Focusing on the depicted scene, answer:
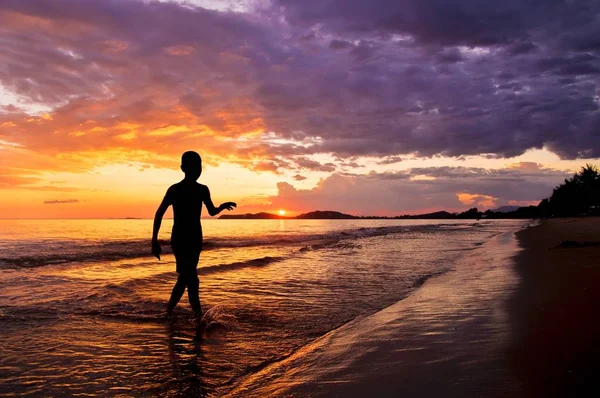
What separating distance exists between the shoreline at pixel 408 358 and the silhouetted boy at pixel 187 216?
224cm

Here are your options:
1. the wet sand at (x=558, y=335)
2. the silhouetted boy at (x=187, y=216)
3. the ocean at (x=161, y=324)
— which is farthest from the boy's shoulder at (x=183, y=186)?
the wet sand at (x=558, y=335)

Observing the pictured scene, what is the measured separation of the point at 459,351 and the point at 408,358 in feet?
1.81

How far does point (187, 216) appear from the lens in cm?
631

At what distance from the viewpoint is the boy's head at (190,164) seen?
6301mm

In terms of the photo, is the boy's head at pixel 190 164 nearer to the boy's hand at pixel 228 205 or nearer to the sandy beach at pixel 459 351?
the boy's hand at pixel 228 205

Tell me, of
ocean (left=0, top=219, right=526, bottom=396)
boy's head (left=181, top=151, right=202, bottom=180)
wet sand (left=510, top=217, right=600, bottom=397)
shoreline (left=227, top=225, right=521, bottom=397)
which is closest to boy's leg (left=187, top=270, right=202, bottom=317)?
ocean (left=0, top=219, right=526, bottom=396)

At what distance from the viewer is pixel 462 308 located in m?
6.50

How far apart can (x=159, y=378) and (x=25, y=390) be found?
1.16 m

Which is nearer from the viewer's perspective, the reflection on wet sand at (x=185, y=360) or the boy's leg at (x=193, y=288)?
the reflection on wet sand at (x=185, y=360)

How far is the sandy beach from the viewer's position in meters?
3.34

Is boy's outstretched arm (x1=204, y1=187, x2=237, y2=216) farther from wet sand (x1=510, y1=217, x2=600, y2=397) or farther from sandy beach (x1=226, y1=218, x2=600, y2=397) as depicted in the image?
wet sand (x1=510, y1=217, x2=600, y2=397)

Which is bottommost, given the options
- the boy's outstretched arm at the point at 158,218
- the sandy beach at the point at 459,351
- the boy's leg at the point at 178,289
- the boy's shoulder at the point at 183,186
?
the sandy beach at the point at 459,351

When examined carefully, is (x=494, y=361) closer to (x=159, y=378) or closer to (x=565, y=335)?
(x=565, y=335)

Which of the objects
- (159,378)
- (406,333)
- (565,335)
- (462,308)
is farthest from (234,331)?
(565,335)
